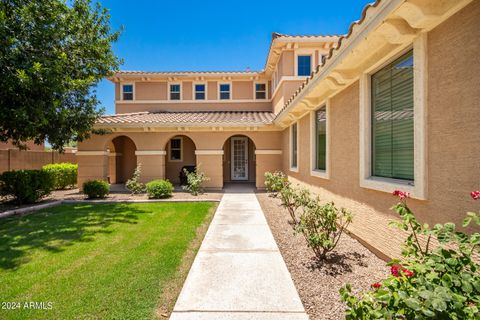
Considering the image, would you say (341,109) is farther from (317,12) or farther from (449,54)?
(317,12)

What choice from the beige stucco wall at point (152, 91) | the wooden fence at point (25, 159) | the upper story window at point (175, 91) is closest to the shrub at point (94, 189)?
the wooden fence at point (25, 159)

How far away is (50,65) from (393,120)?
9.93 meters

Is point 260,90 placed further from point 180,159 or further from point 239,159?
point 180,159

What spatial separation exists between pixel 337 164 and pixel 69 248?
6.06 m

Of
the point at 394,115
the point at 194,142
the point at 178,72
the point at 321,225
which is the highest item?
the point at 178,72

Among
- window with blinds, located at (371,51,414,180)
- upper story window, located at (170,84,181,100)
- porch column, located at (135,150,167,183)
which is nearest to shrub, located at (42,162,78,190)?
porch column, located at (135,150,167,183)

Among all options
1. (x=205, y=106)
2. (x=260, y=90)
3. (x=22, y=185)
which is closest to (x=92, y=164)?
(x=22, y=185)

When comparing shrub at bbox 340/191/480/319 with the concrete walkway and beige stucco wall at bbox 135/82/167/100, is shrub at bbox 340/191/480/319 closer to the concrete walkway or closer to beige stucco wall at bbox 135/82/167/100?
the concrete walkway

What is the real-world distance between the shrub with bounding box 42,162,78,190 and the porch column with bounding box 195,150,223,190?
25.5ft

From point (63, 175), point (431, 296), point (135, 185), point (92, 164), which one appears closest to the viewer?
point (431, 296)

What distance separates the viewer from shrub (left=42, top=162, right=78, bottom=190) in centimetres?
1361

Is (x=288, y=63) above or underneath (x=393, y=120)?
above

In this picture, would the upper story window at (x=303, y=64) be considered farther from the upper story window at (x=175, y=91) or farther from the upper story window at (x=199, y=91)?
the upper story window at (x=175, y=91)

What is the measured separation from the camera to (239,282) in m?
3.53
